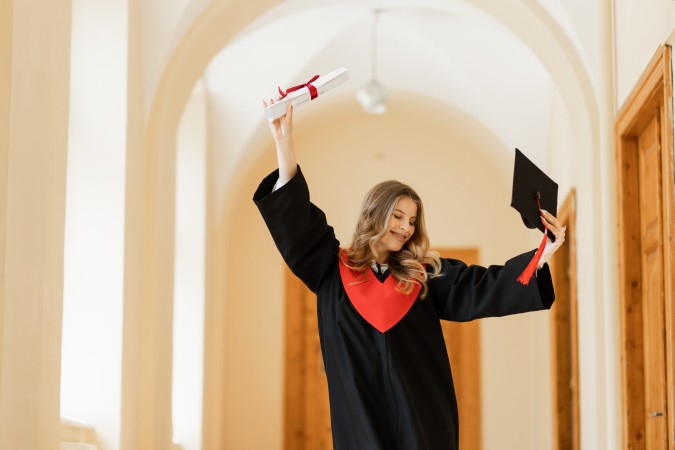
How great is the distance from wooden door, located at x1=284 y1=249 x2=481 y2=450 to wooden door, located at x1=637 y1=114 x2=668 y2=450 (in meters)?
4.37

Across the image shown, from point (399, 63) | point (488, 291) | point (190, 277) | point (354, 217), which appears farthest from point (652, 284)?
point (354, 217)

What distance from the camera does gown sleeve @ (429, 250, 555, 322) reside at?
2.83 meters

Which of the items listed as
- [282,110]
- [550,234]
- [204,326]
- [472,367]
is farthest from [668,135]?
[472,367]

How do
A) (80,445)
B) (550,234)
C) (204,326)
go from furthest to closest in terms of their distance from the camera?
1. (204,326)
2. (80,445)
3. (550,234)

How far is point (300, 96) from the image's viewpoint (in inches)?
111

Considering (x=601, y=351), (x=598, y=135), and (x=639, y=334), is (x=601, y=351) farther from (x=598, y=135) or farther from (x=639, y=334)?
(x=598, y=135)

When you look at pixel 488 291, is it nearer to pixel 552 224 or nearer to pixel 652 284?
pixel 552 224

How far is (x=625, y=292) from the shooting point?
4.38 metres

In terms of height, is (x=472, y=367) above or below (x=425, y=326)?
below

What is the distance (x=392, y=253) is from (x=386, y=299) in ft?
0.59

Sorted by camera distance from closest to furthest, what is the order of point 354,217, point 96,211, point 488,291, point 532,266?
point 532,266 → point 488,291 → point 96,211 → point 354,217

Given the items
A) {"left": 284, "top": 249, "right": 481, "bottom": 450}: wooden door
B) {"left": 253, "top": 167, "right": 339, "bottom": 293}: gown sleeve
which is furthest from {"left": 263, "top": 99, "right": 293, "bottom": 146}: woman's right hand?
{"left": 284, "top": 249, "right": 481, "bottom": 450}: wooden door

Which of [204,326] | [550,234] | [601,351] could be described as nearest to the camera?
[550,234]

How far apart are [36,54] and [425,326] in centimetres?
141
